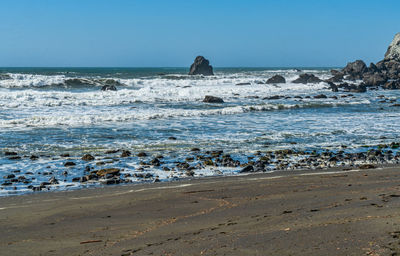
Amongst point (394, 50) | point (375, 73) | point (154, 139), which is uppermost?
point (394, 50)

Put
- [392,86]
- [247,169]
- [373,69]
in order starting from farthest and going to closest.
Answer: [373,69], [392,86], [247,169]

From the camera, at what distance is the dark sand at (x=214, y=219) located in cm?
434

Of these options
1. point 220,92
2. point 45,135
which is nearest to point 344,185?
point 45,135

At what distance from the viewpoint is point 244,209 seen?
6.21m

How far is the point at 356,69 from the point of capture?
68.6m

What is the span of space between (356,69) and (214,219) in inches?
2683

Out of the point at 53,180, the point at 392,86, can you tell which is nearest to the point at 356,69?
the point at 392,86

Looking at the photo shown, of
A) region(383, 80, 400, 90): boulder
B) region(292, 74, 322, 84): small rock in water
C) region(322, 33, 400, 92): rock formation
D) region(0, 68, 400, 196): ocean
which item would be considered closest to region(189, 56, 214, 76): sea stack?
region(322, 33, 400, 92): rock formation

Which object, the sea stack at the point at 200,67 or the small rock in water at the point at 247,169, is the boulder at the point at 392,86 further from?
the small rock in water at the point at 247,169

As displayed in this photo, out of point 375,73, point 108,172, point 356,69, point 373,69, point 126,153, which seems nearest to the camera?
point 108,172

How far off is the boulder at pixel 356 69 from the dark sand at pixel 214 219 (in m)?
61.9

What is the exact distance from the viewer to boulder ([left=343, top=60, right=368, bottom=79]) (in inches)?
2625

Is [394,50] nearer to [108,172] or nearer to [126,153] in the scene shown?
[126,153]

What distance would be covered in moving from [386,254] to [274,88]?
4472 centimetres
